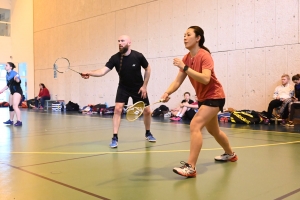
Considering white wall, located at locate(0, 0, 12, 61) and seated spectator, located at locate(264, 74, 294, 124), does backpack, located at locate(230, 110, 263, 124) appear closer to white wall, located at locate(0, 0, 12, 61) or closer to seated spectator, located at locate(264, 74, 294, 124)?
seated spectator, located at locate(264, 74, 294, 124)

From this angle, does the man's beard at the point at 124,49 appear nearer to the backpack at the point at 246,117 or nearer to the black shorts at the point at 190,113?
the backpack at the point at 246,117

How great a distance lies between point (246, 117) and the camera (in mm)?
10992

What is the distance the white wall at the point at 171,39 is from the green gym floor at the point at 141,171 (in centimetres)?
525

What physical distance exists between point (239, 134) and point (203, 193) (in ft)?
16.8

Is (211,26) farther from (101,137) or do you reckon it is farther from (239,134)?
(101,137)

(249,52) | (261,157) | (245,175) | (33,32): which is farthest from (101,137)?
(33,32)

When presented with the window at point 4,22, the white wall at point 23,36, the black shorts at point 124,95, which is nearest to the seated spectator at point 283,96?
the black shorts at point 124,95

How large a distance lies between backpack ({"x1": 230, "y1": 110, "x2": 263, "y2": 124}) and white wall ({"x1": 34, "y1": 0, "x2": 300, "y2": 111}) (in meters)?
1.04

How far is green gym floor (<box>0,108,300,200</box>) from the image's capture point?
11.3ft

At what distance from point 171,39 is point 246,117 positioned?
560 cm

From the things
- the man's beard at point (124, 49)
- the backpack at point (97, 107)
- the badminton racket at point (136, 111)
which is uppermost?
the man's beard at point (124, 49)

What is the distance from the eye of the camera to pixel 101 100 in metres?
18.7

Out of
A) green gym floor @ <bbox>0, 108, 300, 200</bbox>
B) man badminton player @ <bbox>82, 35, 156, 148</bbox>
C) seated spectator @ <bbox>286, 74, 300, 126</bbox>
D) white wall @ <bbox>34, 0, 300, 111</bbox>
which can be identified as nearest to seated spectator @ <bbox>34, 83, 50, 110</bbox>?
white wall @ <bbox>34, 0, 300, 111</bbox>

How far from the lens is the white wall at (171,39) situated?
459 inches
